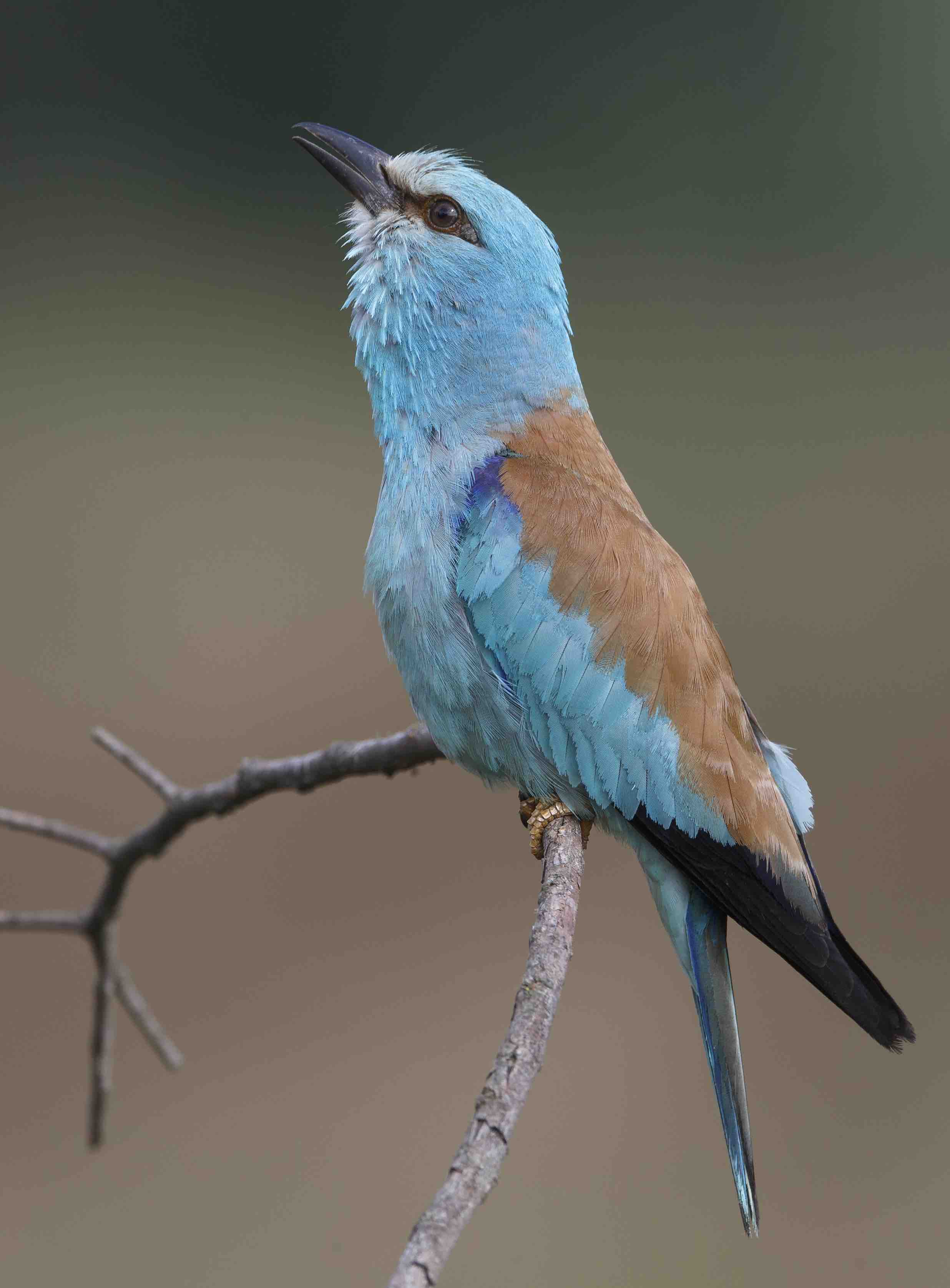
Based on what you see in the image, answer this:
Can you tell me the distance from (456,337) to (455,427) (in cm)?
14

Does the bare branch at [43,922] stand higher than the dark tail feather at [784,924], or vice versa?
the dark tail feather at [784,924]

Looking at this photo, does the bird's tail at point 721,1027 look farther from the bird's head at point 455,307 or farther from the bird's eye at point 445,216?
the bird's eye at point 445,216

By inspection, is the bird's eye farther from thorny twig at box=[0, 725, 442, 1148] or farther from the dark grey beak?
thorny twig at box=[0, 725, 442, 1148]

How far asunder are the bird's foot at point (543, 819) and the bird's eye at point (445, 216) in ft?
2.53

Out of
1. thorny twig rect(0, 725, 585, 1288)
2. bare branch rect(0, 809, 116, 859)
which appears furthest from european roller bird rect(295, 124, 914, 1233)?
bare branch rect(0, 809, 116, 859)

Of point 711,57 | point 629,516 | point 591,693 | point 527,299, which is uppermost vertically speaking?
point 711,57

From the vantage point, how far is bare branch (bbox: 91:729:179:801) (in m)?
1.64

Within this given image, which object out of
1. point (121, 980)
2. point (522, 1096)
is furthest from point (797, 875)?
point (121, 980)

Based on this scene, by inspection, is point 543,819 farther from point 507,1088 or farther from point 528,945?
point 507,1088

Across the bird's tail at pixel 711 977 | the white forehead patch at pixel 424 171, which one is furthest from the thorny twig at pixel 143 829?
the white forehead patch at pixel 424 171

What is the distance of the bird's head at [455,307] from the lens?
1.56 m

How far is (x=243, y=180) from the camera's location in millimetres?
5582

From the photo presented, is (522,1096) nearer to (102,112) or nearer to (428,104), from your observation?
(428,104)

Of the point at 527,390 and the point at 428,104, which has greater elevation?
the point at 428,104
